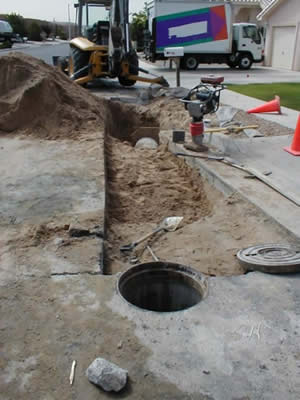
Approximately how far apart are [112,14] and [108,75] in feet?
6.13

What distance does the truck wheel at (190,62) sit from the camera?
21188 mm

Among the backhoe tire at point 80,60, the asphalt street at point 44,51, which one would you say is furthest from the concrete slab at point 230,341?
the asphalt street at point 44,51

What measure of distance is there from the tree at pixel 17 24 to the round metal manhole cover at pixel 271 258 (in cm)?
6007

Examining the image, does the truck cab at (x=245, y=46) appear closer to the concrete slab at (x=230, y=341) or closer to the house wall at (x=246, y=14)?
the house wall at (x=246, y=14)

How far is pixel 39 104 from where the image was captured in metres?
7.67

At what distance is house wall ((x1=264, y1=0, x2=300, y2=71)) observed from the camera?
838 inches

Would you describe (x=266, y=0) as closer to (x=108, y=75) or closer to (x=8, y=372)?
(x=108, y=75)

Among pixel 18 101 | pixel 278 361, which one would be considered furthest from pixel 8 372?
pixel 18 101

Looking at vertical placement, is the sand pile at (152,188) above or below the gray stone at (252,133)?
below

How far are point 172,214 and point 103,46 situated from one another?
31.5 feet

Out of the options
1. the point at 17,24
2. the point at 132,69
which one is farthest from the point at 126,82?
the point at 17,24

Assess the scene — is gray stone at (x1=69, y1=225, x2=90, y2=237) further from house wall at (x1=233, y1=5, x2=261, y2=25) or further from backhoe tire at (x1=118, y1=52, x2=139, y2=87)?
house wall at (x1=233, y1=5, x2=261, y2=25)

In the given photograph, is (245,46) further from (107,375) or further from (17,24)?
(17,24)

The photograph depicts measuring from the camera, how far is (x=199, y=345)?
93.0 inches
